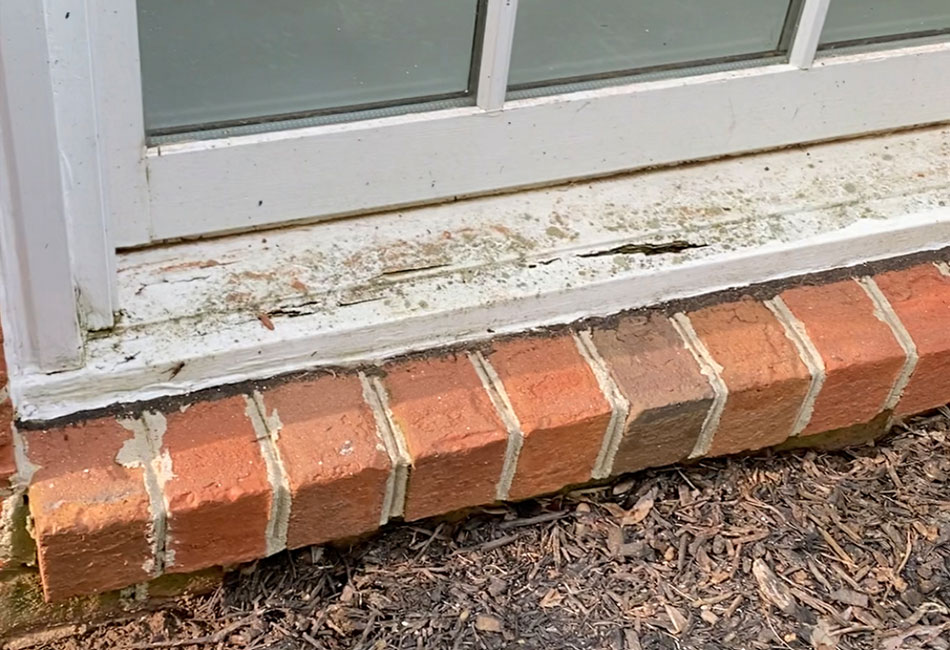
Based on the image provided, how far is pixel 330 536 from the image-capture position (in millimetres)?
1414

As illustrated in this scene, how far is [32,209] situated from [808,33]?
1021 millimetres

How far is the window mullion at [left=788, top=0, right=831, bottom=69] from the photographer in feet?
5.20

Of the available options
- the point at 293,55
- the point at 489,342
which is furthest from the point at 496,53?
the point at 489,342

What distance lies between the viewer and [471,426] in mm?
1394

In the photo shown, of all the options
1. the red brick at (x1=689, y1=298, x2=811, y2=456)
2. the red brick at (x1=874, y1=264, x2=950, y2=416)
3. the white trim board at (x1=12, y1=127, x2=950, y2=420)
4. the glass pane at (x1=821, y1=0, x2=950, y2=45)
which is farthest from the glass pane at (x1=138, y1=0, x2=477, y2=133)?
the red brick at (x1=874, y1=264, x2=950, y2=416)

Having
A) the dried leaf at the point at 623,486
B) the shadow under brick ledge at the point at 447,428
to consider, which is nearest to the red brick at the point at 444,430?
the shadow under brick ledge at the point at 447,428

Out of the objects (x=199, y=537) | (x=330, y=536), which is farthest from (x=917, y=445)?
(x=199, y=537)

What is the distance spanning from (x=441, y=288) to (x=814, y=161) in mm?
614

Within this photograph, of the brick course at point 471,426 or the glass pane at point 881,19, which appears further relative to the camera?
the glass pane at point 881,19

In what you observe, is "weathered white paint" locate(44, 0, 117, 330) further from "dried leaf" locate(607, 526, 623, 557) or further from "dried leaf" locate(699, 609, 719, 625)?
"dried leaf" locate(699, 609, 719, 625)

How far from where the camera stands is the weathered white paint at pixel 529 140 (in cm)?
137

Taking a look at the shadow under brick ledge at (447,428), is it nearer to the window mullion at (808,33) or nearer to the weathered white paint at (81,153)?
the weathered white paint at (81,153)

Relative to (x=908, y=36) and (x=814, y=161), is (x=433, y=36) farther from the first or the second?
(x=908, y=36)

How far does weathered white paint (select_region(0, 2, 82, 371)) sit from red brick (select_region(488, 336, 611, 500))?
0.51 meters
